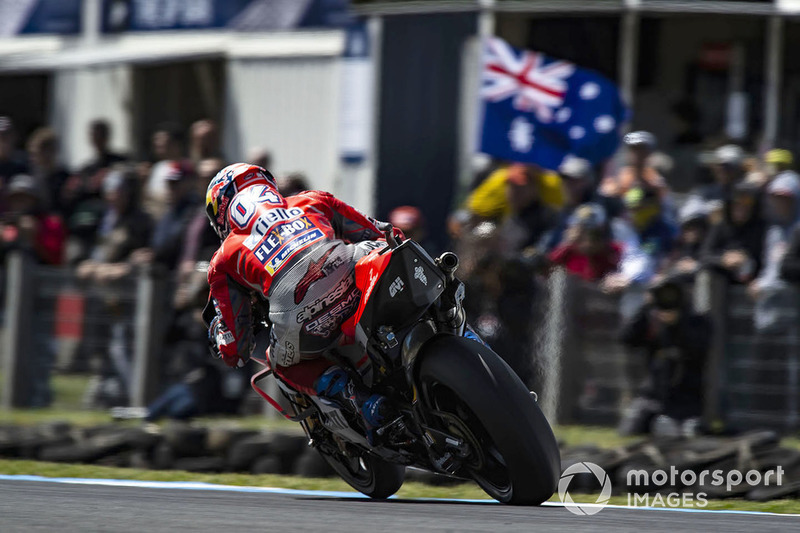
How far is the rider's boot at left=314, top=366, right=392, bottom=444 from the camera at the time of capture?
6.27m

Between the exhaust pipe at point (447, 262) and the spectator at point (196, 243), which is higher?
the exhaust pipe at point (447, 262)

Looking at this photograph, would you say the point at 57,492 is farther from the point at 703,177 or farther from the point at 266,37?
the point at 266,37

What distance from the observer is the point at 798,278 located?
9414 mm

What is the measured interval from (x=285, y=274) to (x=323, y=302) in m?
0.21

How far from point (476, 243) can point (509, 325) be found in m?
0.64

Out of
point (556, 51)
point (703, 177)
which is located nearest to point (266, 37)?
point (556, 51)

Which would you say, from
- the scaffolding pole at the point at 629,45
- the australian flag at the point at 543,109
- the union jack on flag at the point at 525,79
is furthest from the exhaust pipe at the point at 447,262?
the scaffolding pole at the point at 629,45

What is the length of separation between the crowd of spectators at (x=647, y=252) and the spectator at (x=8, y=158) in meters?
3.99

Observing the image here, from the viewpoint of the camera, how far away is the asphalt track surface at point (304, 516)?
17.3 feet

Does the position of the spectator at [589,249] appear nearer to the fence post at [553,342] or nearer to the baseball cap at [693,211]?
the fence post at [553,342]

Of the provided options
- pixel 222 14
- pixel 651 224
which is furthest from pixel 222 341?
pixel 222 14

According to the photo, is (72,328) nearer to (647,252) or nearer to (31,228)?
(31,228)

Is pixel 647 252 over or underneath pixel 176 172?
underneath

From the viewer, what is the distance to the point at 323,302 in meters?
6.39
